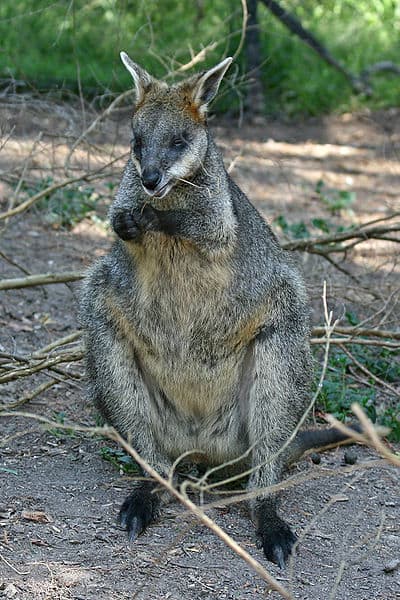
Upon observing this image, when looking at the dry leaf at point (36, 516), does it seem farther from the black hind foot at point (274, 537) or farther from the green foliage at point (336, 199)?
the green foliage at point (336, 199)

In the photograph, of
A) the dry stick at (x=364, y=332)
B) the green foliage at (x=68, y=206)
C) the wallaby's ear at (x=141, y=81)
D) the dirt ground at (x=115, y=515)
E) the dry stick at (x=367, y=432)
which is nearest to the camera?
the dry stick at (x=367, y=432)

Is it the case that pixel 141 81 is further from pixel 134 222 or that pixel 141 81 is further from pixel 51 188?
pixel 51 188

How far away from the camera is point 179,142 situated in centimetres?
512

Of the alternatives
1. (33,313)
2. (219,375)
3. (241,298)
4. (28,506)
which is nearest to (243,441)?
(219,375)

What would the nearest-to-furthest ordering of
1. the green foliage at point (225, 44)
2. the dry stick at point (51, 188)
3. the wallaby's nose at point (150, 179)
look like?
1. the wallaby's nose at point (150, 179)
2. the dry stick at point (51, 188)
3. the green foliage at point (225, 44)

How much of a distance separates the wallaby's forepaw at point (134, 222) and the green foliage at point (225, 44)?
20.1 feet

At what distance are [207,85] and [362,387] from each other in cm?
286

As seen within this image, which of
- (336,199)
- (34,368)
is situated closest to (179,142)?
(34,368)

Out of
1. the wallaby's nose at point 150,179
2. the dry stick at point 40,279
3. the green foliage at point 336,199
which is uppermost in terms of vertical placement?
the wallaby's nose at point 150,179

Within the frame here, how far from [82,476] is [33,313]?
8.57 ft

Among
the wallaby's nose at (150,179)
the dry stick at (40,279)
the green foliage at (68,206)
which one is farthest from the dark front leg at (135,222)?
the green foliage at (68,206)

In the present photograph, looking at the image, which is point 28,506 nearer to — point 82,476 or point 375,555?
point 82,476

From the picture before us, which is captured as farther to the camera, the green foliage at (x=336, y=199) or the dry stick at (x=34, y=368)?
the green foliage at (x=336, y=199)

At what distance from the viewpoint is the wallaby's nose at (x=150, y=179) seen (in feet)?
15.9
